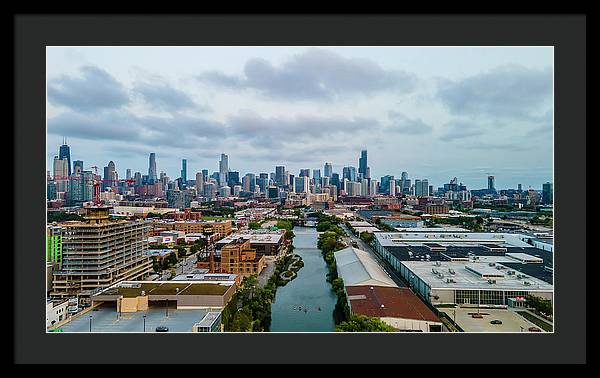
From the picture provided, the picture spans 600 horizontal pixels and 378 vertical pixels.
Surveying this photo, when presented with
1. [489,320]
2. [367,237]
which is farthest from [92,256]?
[367,237]

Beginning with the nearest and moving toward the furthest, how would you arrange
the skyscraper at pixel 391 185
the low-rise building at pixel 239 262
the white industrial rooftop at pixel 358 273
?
the white industrial rooftop at pixel 358 273 < the low-rise building at pixel 239 262 < the skyscraper at pixel 391 185

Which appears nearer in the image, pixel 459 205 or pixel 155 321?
pixel 155 321

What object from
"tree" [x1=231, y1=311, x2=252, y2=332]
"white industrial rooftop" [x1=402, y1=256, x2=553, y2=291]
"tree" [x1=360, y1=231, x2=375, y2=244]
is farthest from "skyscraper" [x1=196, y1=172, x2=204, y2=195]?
"tree" [x1=231, y1=311, x2=252, y2=332]

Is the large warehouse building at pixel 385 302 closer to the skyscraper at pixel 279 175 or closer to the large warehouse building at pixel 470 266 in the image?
the large warehouse building at pixel 470 266

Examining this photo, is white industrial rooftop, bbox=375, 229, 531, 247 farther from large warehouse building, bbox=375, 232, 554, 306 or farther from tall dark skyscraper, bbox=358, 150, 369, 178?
tall dark skyscraper, bbox=358, 150, 369, 178

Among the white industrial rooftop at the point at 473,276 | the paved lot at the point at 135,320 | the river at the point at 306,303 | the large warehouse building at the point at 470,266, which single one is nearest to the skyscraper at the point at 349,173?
the large warehouse building at the point at 470,266

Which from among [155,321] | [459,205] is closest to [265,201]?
[459,205]
